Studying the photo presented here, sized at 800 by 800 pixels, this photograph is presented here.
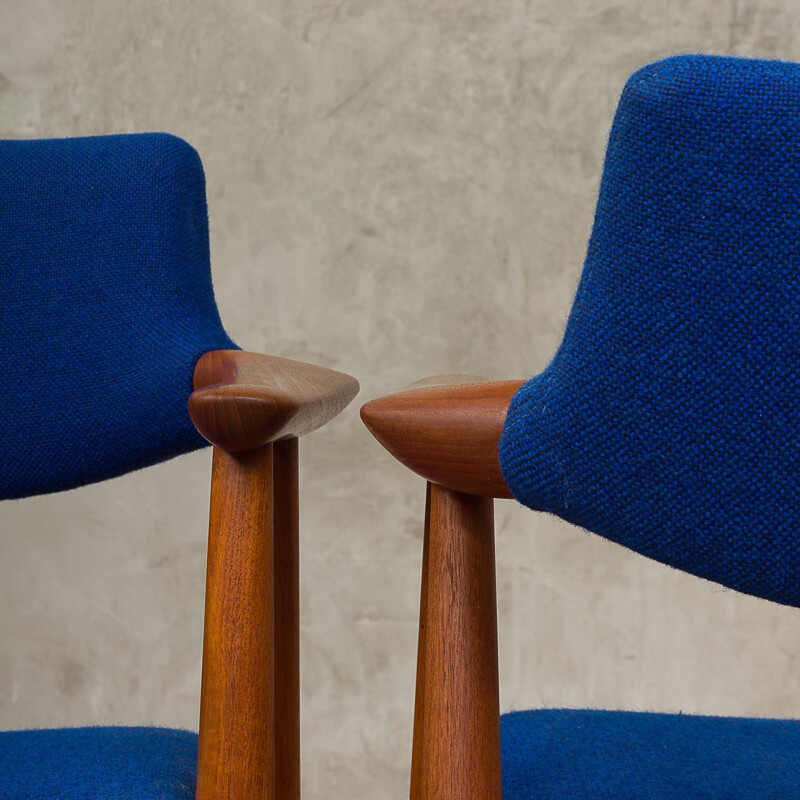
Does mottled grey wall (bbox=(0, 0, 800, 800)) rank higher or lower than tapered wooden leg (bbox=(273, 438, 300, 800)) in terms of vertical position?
higher

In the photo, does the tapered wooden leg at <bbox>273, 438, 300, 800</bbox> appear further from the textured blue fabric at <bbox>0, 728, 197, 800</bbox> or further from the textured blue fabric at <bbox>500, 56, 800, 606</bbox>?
the textured blue fabric at <bbox>500, 56, 800, 606</bbox>

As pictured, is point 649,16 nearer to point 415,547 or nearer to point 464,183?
point 464,183

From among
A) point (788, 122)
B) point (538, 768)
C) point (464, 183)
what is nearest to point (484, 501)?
point (538, 768)

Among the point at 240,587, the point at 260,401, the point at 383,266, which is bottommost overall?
the point at 240,587

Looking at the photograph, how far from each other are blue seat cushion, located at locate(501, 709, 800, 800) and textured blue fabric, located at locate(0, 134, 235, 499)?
1.23ft

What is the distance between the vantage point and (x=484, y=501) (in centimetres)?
64

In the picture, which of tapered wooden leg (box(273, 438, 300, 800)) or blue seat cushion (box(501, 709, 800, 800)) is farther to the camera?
tapered wooden leg (box(273, 438, 300, 800))

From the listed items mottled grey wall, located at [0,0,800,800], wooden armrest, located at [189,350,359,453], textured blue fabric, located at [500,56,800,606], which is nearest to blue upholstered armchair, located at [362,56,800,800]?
textured blue fabric, located at [500,56,800,606]

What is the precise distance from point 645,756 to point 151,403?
0.47 metres

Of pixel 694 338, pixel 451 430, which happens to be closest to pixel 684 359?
pixel 694 338

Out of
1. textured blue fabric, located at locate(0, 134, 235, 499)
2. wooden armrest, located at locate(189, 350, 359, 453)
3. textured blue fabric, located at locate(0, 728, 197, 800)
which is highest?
textured blue fabric, located at locate(0, 134, 235, 499)

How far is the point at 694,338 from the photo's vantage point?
1.58 ft

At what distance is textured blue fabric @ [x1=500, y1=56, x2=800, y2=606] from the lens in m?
0.46

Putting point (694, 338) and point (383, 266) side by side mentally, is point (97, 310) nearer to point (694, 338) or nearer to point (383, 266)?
point (694, 338)
